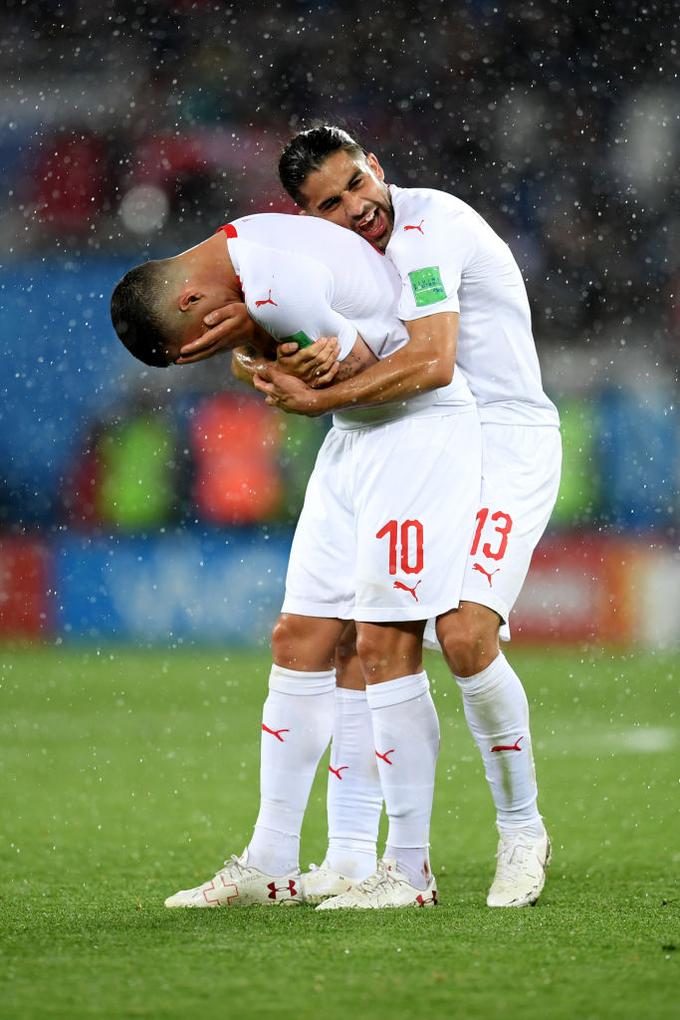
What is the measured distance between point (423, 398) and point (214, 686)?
5162 mm

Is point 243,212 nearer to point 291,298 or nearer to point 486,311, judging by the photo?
point 486,311

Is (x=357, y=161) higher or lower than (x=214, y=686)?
higher

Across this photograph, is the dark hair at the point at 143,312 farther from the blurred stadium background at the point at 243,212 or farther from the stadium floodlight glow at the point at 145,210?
the stadium floodlight glow at the point at 145,210

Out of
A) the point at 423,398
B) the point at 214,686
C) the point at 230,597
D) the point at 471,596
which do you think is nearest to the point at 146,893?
the point at 471,596

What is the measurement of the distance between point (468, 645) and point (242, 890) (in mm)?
660

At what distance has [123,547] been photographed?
1016cm

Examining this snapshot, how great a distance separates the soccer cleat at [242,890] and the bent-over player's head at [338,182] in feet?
4.27

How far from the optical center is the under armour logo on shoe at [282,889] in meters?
3.12

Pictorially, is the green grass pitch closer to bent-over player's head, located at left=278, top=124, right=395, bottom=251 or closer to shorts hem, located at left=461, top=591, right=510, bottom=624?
shorts hem, located at left=461, top=591, right=510, bottom=624

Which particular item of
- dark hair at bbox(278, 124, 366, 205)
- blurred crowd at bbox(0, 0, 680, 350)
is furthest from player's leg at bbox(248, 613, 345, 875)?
blurred crowd at bbox(0, 0, 680, 350)

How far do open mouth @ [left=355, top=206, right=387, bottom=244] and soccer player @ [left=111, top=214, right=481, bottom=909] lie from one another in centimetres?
8

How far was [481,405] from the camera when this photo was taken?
3.26 m

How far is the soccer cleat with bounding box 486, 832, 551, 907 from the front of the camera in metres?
2.98

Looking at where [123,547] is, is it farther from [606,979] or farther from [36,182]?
[606,979]
